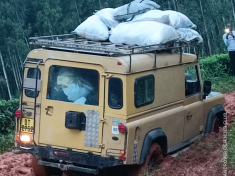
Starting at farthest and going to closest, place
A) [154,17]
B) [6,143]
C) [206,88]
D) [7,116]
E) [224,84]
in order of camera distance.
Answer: [224,84], [7,116], [6,143], [206,88], [154,17]

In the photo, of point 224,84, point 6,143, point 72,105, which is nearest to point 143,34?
point 72,105

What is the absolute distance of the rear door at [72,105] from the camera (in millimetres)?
6363

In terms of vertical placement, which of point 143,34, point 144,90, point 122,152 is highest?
point 143,34

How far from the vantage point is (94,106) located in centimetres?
638

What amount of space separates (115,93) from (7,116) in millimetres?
5757

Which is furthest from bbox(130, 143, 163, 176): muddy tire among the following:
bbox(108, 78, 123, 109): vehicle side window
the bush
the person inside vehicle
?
the bush

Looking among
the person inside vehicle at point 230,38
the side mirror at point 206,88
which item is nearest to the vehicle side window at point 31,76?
the side mirror at point 206,88

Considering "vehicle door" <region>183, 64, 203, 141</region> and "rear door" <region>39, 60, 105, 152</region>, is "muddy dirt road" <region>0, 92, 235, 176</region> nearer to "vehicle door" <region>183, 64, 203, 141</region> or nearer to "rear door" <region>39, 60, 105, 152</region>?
"vehicle door" <region>183, 64, 203, 141</region>

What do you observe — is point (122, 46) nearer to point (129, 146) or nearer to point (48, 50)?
point (48, 50)

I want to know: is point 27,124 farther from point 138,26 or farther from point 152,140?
point 138,26

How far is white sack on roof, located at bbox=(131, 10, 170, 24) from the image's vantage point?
752 centimetres

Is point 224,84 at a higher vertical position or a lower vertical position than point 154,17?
lower

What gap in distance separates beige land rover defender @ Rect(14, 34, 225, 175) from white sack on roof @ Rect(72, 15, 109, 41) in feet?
1.82

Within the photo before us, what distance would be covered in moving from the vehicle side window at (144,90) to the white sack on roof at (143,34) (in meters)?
0.60
